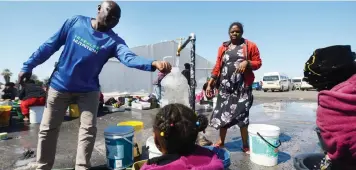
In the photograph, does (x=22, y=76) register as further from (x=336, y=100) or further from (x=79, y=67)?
(x=336, y=100)

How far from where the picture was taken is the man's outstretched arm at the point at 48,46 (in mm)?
2631

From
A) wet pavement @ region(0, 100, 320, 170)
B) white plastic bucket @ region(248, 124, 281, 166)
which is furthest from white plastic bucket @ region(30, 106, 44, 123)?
white plastic bucket @ region(248, 124, 281, 166)

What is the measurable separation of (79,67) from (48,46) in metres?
0.46

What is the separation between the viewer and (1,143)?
14.3 ft

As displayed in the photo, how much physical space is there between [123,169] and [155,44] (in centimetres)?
1490

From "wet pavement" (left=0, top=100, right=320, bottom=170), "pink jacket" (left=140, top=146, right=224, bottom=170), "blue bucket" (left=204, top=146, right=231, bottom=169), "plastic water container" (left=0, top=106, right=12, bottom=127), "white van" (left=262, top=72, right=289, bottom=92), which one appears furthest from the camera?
"white van" (left=262, top=72, right=289, bottom=92)

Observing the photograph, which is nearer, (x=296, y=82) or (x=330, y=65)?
(x=330, y=65)

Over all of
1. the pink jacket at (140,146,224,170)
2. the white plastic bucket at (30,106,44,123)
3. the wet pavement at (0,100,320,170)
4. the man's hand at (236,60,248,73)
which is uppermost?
the man's hand at (236,60,248,73)

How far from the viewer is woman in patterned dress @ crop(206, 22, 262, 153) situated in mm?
3344

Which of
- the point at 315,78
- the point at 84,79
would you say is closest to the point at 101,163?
the point at 84,79

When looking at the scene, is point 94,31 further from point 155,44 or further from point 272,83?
point 272,83

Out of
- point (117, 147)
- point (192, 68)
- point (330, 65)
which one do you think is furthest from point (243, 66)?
point (117, 147)

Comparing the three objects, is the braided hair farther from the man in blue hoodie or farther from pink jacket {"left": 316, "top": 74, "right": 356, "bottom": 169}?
the man in blue hoodie

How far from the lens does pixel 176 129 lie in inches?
58.2
